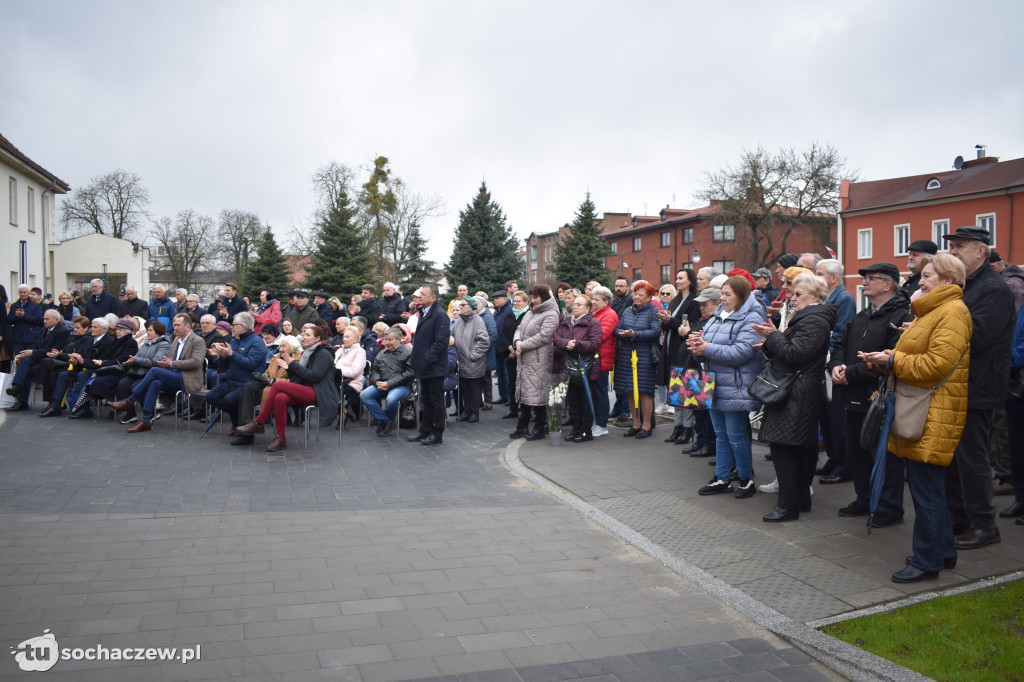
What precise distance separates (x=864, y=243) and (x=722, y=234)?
18011mm

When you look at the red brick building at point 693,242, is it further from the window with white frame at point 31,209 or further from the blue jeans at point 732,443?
the blue jeans at point 732,443

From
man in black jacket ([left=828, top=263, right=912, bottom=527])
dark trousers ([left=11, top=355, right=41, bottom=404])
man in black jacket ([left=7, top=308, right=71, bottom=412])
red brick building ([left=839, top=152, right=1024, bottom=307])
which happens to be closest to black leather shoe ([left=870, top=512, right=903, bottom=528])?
man in black jacket ([left=828, top=263, right=912, bottom=527])

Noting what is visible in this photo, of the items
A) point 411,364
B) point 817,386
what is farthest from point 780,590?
point 411,364

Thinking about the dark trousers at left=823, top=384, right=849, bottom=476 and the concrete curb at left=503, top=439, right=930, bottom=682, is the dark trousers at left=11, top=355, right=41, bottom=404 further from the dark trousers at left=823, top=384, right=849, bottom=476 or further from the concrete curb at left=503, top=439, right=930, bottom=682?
the dark trousers at left=823, top=384, right=849, bottom=476

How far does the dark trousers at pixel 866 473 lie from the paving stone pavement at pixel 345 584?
2273 mm

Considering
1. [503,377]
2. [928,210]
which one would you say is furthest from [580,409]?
[928,210]

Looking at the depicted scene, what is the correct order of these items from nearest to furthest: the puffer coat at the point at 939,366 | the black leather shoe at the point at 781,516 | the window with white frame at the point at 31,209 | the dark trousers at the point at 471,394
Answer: the puffer coat at the point at 939,366, the black leather shoe at the point at 781,516, the dark trousers at the point at 471,394, the window with white frame at the point at 31,209

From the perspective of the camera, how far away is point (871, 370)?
6059 millimetres

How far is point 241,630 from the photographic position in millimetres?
4176

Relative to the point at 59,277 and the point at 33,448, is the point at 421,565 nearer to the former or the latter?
the point at 33,448

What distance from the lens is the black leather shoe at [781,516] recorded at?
6.30 m

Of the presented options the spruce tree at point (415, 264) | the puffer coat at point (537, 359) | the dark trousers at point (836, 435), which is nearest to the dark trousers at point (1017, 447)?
the dark trousers at point (836, 435)

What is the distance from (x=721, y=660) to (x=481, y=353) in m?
8.39

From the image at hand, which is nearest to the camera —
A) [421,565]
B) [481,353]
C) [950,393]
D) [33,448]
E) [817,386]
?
[950,393]
